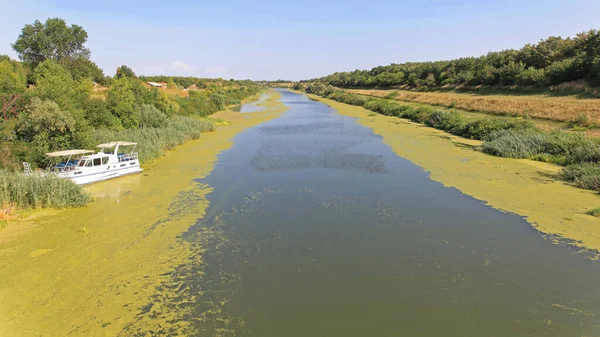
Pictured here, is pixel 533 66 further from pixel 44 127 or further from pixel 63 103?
pixel 44 127

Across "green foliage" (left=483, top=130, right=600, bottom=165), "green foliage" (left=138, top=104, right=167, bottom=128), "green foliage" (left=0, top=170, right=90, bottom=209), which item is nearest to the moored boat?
"green foliage" (left=0, top=170, right=90, bottom=209)

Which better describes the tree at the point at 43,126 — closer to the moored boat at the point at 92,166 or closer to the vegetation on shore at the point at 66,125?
the vegetation on shore at the point at 66,125

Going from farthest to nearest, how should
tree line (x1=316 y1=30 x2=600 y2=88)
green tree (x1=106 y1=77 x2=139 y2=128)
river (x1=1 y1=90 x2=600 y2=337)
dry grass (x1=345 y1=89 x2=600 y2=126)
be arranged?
tree line (x1=316 y1=30 x2=600 y2=88) → green tree (x1=106 y1=77 x2=139 y2=128) → dry grass (x1=345 y1=89 x2=600 y2=126) → river (x1=1 y1=90 x2=600 y2=337)

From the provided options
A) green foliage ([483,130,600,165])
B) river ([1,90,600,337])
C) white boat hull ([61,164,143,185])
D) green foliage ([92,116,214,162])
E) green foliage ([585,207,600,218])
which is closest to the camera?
river ([1,90,600,337])

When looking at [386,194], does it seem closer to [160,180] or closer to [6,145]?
[160,180]

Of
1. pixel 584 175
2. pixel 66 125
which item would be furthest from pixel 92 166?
pixel 584 175

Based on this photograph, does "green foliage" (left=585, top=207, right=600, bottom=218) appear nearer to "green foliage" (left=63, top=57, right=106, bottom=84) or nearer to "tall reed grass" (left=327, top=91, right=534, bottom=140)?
"tall reed grass" (left=327, top=91, right=534, bottom=140)

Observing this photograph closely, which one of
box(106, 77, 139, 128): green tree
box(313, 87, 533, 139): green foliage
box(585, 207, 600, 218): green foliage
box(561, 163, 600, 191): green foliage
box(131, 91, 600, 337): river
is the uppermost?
box(106, 77, 139, 128): green tree

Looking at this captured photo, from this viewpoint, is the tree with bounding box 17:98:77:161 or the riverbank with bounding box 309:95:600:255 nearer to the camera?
the riverbank with bounding box 309:95:600:255

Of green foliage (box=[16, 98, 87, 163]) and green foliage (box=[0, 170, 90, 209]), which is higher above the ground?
green foliage (box=[16, 98, 87, 163])
